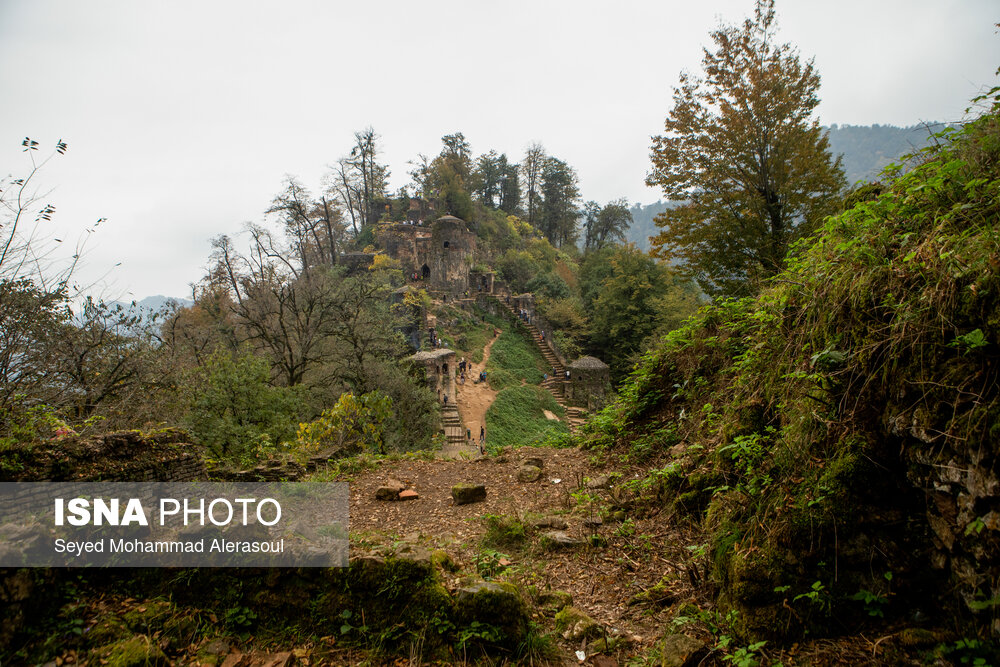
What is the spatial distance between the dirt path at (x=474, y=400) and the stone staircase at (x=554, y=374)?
3.56 m

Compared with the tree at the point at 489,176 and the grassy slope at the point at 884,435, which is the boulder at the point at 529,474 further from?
→ the tree at the point at 489,176

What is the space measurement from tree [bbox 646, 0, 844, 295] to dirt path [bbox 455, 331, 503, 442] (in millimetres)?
11333

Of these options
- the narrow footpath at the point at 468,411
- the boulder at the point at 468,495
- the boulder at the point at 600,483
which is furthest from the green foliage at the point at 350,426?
the narrow footpath at the point at 468,411

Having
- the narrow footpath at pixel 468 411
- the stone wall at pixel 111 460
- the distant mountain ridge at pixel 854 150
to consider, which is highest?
the distant mountain ridge at pixel 854 150

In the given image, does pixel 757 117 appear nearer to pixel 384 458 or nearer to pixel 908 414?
pixel 908 414

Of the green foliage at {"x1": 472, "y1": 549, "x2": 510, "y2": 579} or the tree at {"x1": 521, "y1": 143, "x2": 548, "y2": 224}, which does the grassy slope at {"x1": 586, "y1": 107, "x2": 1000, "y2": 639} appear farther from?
the tree at {"x1": 521, "y1": 143, "x2": 548, "y2": 224}

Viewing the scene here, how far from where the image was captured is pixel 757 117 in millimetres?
9039

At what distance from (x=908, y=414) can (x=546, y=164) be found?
49.0 meters

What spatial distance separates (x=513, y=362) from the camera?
24625mm

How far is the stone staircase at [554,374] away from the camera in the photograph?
66.8 feet

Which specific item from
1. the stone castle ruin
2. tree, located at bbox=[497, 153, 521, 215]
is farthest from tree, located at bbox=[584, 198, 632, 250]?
the stone castle ruin

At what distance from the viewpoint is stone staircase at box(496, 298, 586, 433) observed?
20375mm

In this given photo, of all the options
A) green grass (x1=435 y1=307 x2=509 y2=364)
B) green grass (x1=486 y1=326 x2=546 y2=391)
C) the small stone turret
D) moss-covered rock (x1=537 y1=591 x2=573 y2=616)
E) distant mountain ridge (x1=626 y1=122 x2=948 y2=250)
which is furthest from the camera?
distant mountain ridge (x1=626 y1=122 x2=948 y2=250)

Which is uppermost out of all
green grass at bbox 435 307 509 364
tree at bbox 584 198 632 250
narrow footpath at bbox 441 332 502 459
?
tree at bbox 584 198 632 250
